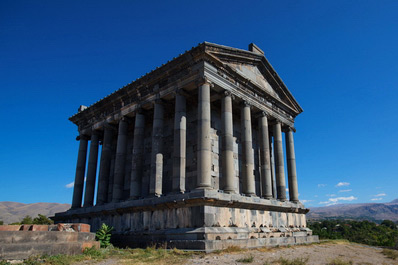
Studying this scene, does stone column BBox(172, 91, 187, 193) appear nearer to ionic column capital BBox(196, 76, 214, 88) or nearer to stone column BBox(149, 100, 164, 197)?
stone column BBox(149, 100, 164, 197)

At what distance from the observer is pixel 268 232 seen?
59.1 ft

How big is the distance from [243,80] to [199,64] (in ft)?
12.8

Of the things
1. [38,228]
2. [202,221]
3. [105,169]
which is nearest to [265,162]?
[202,221]

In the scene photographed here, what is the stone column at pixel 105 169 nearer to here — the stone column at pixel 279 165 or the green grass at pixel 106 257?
the green grass at pixel 106 257

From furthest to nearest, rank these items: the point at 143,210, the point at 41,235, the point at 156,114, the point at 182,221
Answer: the point at 156,114 → the point at 143,210 → the point at 182,221 → the point at 41,235

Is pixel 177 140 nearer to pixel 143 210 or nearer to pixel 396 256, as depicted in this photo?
pixel 143 210

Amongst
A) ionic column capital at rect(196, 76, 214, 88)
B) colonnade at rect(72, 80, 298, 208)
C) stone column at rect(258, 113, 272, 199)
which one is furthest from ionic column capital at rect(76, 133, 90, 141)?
stone column at rect(258, 113, 272, 199)

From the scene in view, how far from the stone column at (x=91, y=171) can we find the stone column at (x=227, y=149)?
12652mm

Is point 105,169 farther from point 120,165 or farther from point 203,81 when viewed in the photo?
point 203,81

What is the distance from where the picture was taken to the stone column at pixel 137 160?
764 inches

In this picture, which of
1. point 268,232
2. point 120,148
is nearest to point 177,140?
point 120,148

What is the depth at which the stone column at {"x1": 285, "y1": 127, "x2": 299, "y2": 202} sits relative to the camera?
23.5m

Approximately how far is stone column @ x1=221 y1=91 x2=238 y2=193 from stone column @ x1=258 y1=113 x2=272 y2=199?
3.93 m

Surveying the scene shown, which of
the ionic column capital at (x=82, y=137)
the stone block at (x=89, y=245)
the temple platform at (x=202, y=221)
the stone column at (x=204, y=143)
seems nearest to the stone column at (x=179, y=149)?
the temple platform at (x=202, y=221)
